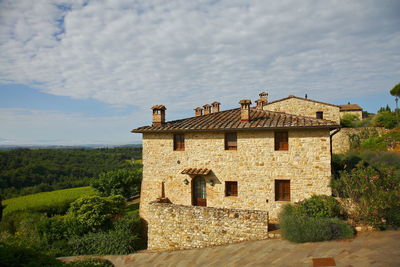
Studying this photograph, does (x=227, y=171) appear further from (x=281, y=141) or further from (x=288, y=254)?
(x=288, y=254)

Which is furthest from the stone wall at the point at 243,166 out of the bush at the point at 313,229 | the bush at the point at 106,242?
the bush at the point at 313,229

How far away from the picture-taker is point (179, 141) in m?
14.0

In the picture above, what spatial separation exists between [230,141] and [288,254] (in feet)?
21.7

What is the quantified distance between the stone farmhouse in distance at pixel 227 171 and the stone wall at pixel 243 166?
0.15ft

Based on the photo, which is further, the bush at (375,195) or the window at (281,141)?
the window at (281,141)

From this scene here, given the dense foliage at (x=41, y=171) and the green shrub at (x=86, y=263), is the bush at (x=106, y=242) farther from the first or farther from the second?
the dense foliage at (x=41, y=171)

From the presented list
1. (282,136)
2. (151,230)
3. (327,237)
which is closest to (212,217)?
(151,230)

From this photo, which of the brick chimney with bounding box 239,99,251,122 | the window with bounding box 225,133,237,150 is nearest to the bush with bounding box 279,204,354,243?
the window with bounding box 225,133,237,150

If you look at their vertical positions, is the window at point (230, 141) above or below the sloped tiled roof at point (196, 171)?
above

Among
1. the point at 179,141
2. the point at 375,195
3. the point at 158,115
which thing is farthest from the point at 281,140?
the point at 158,115

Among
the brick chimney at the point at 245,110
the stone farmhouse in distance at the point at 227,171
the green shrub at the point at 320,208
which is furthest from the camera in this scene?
the brick chimney at the point at 245,110

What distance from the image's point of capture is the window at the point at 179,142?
13820mm

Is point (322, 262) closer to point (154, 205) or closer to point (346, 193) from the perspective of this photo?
point (346, 193)

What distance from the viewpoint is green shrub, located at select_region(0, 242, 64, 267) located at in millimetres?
5305
